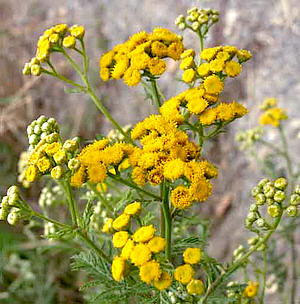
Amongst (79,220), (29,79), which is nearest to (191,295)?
(79,220)

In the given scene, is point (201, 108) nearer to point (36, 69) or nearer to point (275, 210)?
point (275, 210)

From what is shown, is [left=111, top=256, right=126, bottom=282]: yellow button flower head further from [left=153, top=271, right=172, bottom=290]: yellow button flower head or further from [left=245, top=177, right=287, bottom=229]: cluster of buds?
[left=245, top=177, right=287, bottom=229]: cluster of buds

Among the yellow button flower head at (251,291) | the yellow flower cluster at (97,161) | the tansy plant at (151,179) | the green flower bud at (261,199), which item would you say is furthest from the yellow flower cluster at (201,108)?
the yellow button flower head at (251,291)

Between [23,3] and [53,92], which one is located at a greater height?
[23,3]

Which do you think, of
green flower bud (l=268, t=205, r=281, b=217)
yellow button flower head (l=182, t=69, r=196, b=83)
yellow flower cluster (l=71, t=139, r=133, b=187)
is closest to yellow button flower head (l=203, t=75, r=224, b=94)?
yellow button flower head (l=182, t=69, r=196, b=83)

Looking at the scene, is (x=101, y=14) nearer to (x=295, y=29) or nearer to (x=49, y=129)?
(x=295, y=29)

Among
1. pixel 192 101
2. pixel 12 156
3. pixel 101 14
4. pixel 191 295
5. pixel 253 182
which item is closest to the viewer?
pixel 191 295
